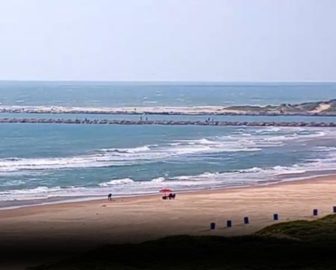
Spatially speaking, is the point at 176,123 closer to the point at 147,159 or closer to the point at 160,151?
the point at 160,151

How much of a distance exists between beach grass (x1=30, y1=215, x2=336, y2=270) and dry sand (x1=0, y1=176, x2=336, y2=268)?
→ 5.07 m

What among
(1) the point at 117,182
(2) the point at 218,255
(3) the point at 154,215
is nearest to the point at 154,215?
(3) the point at 154,215

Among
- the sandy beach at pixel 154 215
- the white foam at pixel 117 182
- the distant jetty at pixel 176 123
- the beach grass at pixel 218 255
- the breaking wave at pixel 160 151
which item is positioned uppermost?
the distant jetty at pixel 176 123

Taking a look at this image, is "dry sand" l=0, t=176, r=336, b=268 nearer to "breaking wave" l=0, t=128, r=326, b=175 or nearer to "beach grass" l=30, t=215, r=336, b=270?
"beach grass" l=30, t=215, r=336, b=270

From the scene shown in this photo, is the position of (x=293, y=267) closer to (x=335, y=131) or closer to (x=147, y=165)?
(x=147, y=165)

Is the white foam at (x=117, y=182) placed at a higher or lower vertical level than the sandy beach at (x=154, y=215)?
higher

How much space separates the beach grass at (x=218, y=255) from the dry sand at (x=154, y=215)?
5074mm

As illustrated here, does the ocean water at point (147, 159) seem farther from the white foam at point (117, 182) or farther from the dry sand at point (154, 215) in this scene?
the dry sand at point (154, 215)

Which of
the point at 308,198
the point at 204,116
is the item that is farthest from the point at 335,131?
the point at 308,198

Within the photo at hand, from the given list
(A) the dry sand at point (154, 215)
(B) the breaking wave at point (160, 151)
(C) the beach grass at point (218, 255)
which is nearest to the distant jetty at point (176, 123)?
(B) the breaking wave at point (160, 151)

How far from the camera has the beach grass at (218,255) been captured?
1402cm

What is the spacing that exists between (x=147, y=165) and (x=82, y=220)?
68.6 feet

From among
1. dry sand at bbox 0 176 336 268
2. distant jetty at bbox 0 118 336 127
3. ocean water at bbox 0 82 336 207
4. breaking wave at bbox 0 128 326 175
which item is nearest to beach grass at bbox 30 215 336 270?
dry sand at bbox 0 176 336 268

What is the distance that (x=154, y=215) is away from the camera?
2956 centimetres
